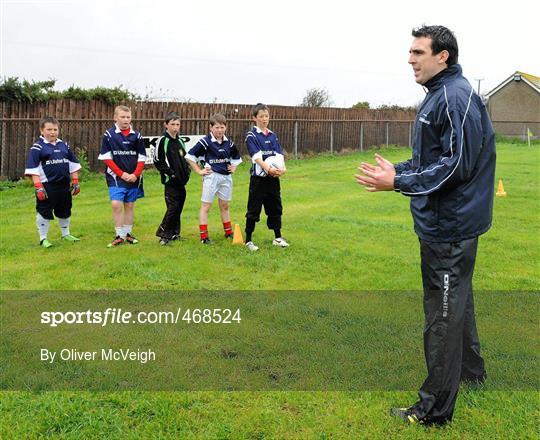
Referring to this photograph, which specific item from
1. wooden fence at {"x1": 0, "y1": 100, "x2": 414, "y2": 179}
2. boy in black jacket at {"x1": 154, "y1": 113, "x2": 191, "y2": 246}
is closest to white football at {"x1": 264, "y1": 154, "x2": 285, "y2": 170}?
boy in black jacket at {"x1": 154, "y1": 113, "x2": 191, "y2": 246}

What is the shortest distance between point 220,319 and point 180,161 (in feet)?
13.4

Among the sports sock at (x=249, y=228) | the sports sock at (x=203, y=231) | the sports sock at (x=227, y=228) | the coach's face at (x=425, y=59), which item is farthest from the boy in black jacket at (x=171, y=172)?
the coach's face at (x=425, y=59)

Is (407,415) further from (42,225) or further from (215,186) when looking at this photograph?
(42,225)

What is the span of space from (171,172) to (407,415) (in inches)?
244

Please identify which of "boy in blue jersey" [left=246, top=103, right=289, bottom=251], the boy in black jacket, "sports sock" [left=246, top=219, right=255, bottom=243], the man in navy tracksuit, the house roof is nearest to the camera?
the man in navy tracksuit

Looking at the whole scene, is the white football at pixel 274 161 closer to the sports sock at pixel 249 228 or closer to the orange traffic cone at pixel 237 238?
the sports sock at pixel 249 228

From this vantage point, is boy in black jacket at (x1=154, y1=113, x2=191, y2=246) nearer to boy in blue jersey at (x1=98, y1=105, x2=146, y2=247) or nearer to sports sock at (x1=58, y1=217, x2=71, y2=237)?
boy in blue jersey at (x1=98, y1=105, x2=146, y2=247)

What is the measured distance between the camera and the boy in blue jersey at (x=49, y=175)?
8.82 meters

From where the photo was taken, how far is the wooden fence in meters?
16.6

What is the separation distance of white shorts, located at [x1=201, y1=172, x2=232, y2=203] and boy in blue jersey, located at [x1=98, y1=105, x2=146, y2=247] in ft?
3.37

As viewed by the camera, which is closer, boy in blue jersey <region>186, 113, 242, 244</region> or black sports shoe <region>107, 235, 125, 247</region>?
black sports shoe <region>107, 235, 125, 247</region>

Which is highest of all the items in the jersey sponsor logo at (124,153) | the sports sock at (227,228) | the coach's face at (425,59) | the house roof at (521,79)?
the house roof at (521,79)

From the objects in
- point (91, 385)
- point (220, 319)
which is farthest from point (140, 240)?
point (91, 385)

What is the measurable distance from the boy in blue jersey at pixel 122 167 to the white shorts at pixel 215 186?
1.03 meters
